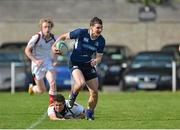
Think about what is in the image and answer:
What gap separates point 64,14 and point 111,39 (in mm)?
3220

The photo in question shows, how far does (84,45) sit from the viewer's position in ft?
56.1

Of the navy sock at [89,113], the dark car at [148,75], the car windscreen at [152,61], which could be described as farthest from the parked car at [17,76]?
the navy sock at [89,113]

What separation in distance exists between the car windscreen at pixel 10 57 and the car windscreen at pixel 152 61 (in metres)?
4.55

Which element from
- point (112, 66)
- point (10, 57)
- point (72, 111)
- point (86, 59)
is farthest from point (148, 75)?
point (72, 111)

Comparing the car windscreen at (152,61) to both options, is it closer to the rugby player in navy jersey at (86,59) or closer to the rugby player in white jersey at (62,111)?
the rugby player in navy jersey at (86,59)

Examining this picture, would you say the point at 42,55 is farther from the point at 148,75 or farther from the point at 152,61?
the point at 152,61

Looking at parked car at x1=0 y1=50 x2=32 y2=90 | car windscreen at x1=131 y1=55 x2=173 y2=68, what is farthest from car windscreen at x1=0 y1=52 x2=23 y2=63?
car windscreen at x1=131 y1=55 x2=173 y2=68

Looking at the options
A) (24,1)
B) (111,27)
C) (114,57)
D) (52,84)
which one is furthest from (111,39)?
(52,84)

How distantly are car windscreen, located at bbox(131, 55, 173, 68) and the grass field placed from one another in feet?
15.8

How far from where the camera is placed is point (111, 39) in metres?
48.2

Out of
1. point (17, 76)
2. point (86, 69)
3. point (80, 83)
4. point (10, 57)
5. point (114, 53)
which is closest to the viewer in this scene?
point (80, 83)

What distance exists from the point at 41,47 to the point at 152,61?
42.6 feet

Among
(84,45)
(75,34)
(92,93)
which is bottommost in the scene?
(92,93)

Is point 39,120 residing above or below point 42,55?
below
